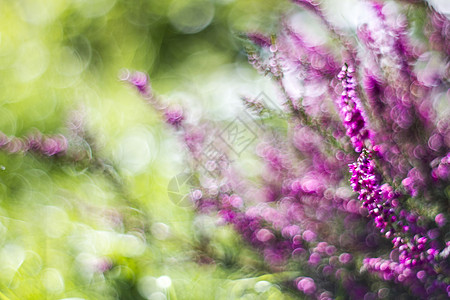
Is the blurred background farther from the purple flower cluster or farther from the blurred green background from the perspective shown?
the purple flower cluster

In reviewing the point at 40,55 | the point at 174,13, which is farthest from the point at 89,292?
the point at 174,13

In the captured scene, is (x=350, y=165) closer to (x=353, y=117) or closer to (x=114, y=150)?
(x=353, y=117)

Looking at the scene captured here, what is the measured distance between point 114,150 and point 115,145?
9 centimetres

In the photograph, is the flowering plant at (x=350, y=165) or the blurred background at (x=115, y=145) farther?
the blurred background at (x=115, y=145)

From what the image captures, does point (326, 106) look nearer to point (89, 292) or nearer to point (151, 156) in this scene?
point (89, 292)

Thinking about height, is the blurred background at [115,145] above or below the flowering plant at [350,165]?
below

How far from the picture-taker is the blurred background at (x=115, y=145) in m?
0.81

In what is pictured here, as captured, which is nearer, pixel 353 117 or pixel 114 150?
pixel 353 117

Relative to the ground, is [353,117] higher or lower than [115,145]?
higher

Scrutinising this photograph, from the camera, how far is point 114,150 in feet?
5.11

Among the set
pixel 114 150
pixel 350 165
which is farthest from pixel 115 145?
pixel 350 165

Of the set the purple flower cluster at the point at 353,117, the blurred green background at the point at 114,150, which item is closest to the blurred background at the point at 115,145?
the blurred green background at the point at 114,150

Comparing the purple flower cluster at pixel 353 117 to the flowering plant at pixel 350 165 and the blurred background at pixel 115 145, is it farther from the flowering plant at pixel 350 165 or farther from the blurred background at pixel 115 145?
the blurred background at pixel 115 145

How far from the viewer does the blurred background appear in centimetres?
81
